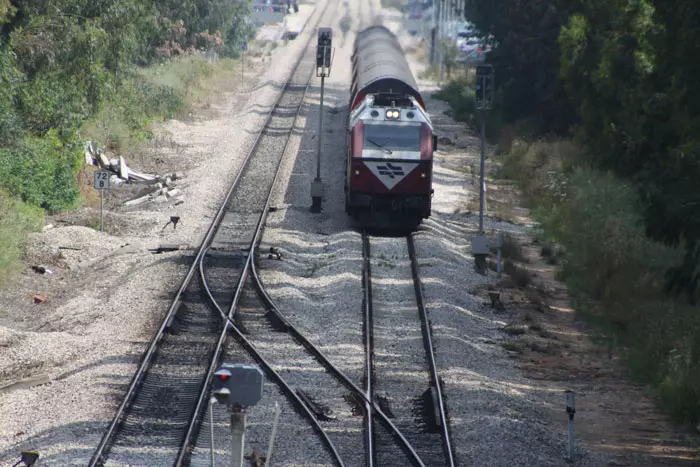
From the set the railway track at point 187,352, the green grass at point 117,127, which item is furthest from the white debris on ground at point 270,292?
the green grass at point 117,127

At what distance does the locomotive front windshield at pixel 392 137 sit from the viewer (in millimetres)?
24781

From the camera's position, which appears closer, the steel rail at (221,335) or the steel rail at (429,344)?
the steel rail at (221,335)

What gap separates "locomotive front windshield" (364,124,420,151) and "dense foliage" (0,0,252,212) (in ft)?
28.2

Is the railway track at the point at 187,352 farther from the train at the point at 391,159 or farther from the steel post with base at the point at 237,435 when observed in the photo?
the steel post with base at the point at 237,435

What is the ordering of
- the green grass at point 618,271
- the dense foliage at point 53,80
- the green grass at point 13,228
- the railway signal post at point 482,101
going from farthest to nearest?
the dense foliage at point 53,80
the railway signal post at point 482,101
the green grass at point 13,228
the green grass at point 618,271

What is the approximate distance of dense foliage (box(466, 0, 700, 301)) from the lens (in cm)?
1398

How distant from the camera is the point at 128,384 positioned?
14.8 m

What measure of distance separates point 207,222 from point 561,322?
10.2 m

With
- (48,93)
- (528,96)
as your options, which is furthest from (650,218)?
(528,96)

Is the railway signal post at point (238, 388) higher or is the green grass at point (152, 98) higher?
the railway signal post at point (238, 388)

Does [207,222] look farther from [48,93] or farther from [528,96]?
[528,96]

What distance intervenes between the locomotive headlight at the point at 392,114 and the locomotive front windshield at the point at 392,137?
184 mm

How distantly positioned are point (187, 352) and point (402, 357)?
330 centimetres

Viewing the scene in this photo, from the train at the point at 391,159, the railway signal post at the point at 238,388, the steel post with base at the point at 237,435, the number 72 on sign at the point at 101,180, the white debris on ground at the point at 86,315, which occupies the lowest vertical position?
the white debris on ground at the point at 86,315
